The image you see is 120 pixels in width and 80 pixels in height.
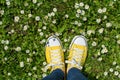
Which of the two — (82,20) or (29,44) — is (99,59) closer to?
(82,20)

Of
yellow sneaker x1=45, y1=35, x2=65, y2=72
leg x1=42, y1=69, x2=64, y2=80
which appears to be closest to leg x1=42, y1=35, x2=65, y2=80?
yellow sneaker x1=45, y1=35, x2=65, y2=72

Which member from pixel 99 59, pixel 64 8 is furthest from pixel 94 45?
pixel 64 8

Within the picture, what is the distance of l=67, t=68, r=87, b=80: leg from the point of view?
11.0 feet

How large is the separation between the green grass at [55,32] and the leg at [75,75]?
0.24m

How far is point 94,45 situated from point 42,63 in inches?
24.2

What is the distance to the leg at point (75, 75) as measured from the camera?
3.36m

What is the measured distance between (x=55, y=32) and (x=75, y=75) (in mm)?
611

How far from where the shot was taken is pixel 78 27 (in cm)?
378

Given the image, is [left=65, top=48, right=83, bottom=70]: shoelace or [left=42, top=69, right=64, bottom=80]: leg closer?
[left=42, top=69, right=64, bottom=80]: leg

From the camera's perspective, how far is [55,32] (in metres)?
3.79

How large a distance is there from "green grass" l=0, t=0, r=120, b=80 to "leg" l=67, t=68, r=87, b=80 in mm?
237

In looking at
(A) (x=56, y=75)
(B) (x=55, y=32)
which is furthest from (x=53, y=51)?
(A) (x=56, y=75)

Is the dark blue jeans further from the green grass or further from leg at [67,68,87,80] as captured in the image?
the green grass

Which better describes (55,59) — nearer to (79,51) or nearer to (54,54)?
(54,54)
